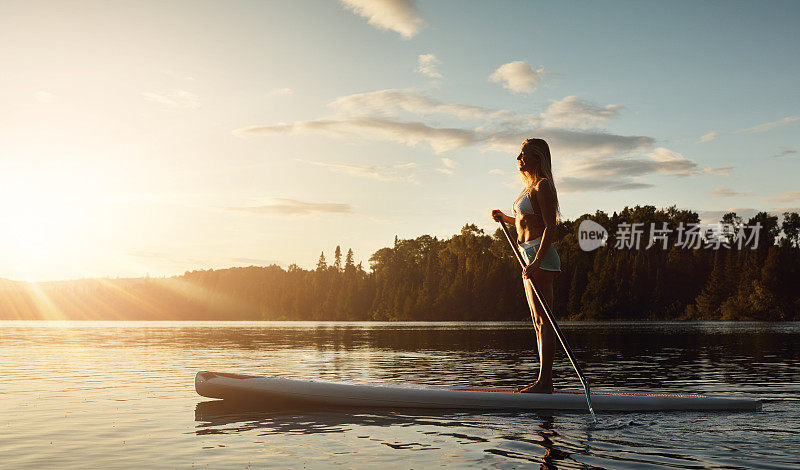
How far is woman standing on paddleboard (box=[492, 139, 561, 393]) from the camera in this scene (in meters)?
10.2

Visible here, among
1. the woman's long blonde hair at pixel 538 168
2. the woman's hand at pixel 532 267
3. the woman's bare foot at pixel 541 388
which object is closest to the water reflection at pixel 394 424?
the woman's bare foot at pixel 541 388

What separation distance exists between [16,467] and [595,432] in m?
6.89

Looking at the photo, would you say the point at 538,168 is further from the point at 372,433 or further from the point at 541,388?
the point at 372,433

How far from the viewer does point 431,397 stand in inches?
448

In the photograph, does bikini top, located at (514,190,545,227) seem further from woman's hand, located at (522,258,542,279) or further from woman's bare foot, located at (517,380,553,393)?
woman's bare foot, located at (517,380,553,393)

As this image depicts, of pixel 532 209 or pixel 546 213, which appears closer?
pixel 546 213

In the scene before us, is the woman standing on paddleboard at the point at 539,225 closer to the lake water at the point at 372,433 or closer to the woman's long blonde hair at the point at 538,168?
the woman's long blonde hair at the point at 538,168

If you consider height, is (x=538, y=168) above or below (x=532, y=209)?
above

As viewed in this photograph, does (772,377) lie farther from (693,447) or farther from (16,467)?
(16,467)

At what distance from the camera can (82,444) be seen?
9031 millimetres

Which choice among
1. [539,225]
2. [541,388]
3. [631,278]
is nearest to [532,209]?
[539,225]

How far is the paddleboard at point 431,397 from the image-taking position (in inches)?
424

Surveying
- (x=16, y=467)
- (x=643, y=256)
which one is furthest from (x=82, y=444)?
(x=643, y=256)

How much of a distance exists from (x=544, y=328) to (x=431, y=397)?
7.25 ft
